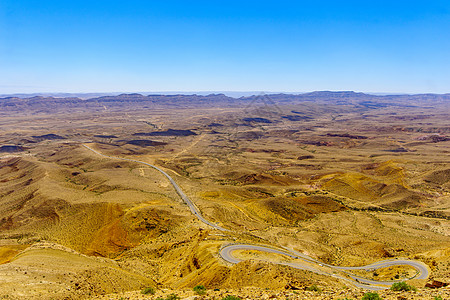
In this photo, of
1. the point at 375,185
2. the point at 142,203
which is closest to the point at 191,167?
the point at 142,203

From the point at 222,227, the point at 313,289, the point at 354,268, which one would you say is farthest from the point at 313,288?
the point at 222,227

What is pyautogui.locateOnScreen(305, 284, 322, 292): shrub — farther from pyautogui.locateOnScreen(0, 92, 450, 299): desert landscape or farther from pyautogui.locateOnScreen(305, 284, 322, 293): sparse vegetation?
pyautogui.locateOnScreen(0, 92, 450, 299): desert landscape

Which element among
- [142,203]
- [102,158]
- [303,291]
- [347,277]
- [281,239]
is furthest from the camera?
[102,158]

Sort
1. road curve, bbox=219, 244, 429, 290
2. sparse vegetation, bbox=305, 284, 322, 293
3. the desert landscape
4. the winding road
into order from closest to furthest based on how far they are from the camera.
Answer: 1. sparse vegetation, bbox=305, 284, 322, 293
2. the desert landscape
3. road curve, bbox=219, 244, 429, 290
4. the winding road

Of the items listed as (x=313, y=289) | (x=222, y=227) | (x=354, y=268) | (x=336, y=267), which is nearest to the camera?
(x=313, y=289)

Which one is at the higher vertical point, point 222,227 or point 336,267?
point 222,227

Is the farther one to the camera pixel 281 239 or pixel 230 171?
pixel 230 171

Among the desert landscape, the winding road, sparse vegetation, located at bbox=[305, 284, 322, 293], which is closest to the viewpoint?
sparse vegetation, located at bbox=[305, 284, 322, 293]

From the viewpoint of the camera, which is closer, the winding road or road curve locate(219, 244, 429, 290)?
road curve locate(219, 244, 429, 290)

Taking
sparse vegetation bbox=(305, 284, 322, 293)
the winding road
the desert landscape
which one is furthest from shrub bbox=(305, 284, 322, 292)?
the winding road

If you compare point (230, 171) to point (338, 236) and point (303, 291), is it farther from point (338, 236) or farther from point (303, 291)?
point (303, 291)

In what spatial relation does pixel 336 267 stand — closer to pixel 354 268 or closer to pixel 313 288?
pixel 354 268
